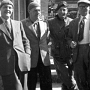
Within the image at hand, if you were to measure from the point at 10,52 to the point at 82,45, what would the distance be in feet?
4.42

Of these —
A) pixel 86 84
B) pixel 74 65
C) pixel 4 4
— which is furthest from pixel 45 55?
pixel 4 4

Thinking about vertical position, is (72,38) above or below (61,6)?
below

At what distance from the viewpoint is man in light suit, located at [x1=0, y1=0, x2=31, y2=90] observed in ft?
13.1

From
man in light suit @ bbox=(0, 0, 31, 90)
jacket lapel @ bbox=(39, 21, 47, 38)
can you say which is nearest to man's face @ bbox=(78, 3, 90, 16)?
jacket lapel @ bbox=(39, 21, 47, 38)

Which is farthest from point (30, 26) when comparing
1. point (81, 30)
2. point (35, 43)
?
point (81, 30)

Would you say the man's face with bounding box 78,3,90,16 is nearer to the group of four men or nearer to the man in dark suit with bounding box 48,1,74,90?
the group of four men

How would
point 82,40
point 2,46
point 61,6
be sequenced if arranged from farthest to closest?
point 61,6, point 82,40, point 2,46

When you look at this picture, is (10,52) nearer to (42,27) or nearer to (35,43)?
(35,43)

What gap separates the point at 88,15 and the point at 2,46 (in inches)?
66.2

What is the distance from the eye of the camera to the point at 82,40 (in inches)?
180

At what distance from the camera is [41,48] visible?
15.8ft

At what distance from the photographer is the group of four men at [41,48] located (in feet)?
13.2

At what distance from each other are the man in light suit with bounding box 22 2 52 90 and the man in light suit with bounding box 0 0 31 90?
63 centimetres

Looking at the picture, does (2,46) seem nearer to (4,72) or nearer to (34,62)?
(4,72)
